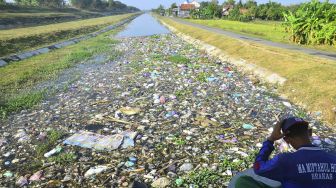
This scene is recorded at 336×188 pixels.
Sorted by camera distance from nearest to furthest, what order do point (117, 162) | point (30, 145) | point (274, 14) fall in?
point (117, 162)
point (30, 145)
point (274, 14)

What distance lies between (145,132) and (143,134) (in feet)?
0.39

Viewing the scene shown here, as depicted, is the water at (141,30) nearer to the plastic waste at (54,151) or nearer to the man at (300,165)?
the plastic waste at (54,151)

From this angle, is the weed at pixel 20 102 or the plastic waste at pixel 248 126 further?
the weed at pixel 20 102

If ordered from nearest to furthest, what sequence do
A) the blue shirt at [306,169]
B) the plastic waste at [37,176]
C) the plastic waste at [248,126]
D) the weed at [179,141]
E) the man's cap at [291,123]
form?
1. the blue shirt at [306,169]
2. the man's cap at [291,123]
3. the plastic waste at [37,176]
4. the weed at [179,141]
5. the plastic waste at [248,126]

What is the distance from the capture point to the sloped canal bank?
18.7ft

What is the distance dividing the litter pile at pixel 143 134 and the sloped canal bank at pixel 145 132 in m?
0.02

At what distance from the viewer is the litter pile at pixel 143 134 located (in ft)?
18.7

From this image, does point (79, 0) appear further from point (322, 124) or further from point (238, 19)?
point (322, 124)

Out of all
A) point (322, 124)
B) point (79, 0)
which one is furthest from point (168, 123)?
point (79, 0)

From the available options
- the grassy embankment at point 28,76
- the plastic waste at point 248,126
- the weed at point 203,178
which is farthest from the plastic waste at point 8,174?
the plastic waste at point 248,126

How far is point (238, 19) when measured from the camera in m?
66.6

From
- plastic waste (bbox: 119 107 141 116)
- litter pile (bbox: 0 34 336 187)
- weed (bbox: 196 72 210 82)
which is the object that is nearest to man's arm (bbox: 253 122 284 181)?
litter pile (bbox: 0 34 336 187)

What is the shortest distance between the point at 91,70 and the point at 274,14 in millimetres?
57789

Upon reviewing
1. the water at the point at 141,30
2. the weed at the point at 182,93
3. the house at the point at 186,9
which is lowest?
the water at the point at 141,30
